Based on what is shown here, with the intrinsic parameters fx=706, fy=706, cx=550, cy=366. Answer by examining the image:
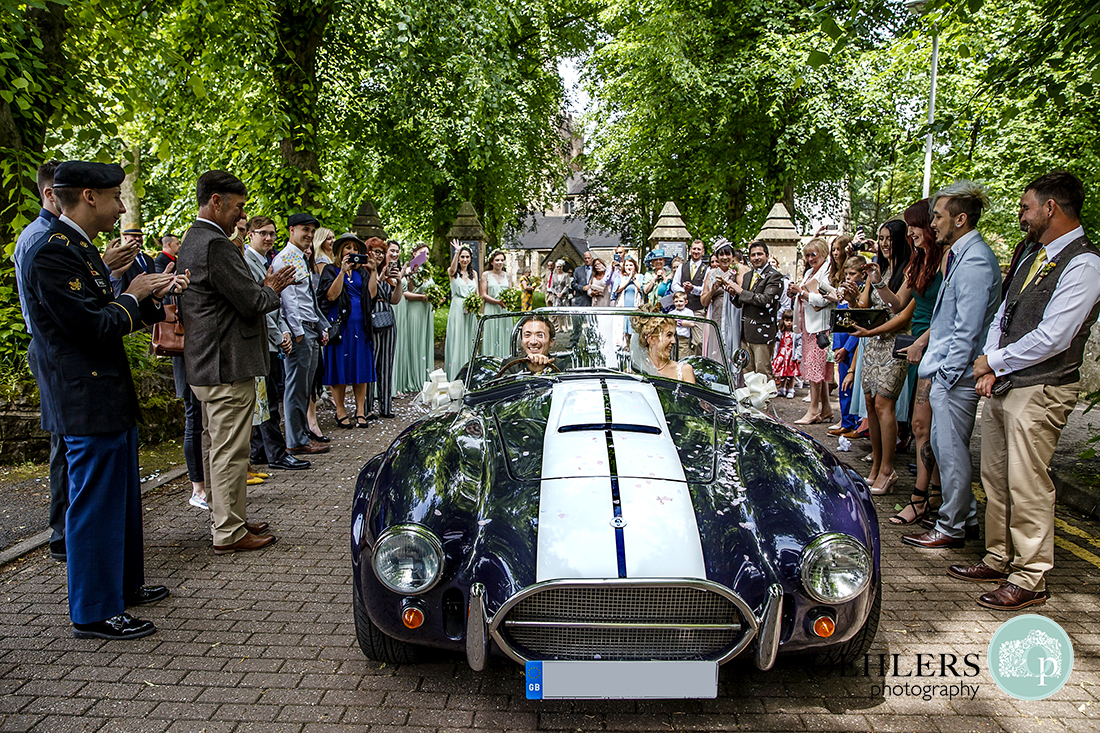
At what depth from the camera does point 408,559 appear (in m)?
2.71

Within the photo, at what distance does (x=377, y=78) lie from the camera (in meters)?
14.9

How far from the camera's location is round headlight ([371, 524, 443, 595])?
267 centimetres

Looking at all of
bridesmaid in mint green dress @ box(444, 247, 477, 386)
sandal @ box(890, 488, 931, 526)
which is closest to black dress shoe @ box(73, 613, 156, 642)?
sandal @ box(890, 488, 931, 526)

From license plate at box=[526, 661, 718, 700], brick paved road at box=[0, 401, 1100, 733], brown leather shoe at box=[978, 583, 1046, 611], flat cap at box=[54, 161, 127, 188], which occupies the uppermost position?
flat cap at box=[54, 161, 127, 188]

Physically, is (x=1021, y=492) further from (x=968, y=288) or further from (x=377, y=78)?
(x=377, y=78)

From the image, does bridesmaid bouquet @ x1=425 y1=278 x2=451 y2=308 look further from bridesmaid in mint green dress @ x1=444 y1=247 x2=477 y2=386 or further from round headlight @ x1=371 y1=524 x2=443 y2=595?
round headlight @ x1=371 y1=524 x2=443 y2=595

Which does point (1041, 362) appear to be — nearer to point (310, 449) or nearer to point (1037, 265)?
point (1037, 265)

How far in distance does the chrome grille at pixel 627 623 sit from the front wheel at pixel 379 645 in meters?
0.71

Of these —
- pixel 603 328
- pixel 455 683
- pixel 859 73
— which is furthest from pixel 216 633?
pixel 859 73

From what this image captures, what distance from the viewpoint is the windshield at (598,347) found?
4.22 metres

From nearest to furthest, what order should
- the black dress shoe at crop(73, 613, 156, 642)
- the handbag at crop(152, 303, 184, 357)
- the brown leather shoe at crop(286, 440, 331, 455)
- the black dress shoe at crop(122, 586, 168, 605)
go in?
the black dress shoe at crop(73, 613, 156, 642)
the black dress shoe at crop(122, 586, 168, 605)
the handbag at crop(152, 303, 184, 357)
the brown leather shoe at crop(286, 440, 331, 455)

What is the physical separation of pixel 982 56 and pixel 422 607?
69.5 ft

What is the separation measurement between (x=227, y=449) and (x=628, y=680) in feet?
10.3

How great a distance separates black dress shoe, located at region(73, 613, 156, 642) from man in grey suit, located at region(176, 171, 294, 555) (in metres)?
1.09
